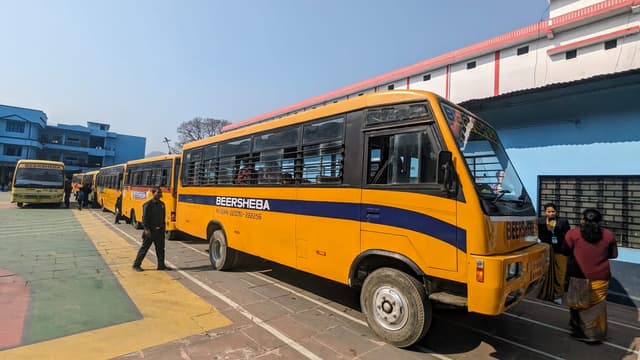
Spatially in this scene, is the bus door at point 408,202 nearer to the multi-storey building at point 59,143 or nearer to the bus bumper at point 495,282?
the bus bumper at point 495,282

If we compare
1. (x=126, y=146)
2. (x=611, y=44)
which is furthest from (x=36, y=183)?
(x=126, y=146)

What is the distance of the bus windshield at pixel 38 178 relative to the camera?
18.5 m

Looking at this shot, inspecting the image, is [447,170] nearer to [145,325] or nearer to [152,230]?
[145,325]

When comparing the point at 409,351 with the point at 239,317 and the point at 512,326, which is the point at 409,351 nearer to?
the point at 512,326

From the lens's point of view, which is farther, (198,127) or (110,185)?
(198,127)

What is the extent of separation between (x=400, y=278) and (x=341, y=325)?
50.0 inches

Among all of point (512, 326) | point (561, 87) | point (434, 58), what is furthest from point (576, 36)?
point (512, 326)

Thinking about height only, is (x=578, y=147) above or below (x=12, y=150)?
below

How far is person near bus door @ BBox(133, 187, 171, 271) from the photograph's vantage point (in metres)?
6.93

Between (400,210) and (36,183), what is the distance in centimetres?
2292

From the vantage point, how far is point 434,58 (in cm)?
2219

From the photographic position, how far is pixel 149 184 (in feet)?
38.0

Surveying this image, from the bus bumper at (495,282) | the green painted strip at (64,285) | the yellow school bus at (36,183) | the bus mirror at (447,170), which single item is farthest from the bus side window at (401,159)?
the yellow school bus at (36,183)

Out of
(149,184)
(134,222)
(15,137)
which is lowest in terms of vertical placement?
(134,222)
